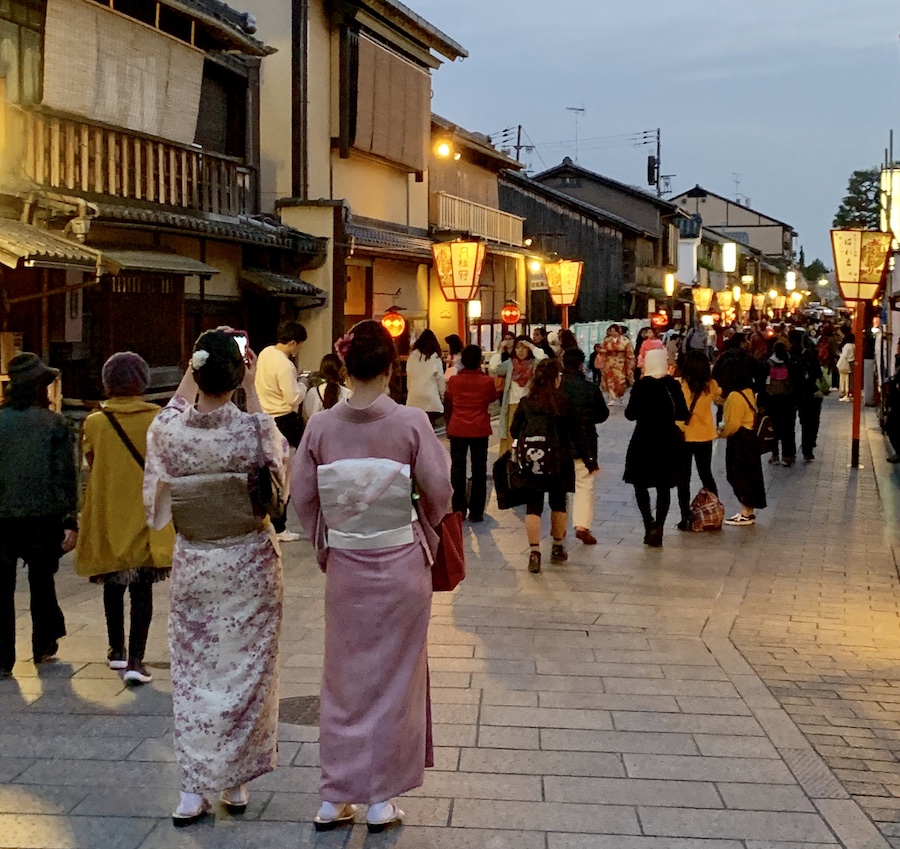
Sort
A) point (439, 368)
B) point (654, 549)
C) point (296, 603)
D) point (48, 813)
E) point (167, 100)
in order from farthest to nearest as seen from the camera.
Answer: point (167, 100) → point (439, 368) → point (654, 549) → point (296, 603) → point (48, 813)

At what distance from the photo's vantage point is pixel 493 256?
32469 mm

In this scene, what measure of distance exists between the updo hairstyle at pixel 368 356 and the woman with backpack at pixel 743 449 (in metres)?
8.75

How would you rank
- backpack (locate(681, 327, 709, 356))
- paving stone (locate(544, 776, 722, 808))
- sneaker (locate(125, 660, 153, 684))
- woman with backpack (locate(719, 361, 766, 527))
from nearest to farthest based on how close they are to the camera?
paving stone (locate(544, 776, 722, 808)), sneaker (locate(125, 660, 153, 684)), woman with backpack (locate(719, 361, 766, 527)), backpack (locate(681, 327, 709, 356))

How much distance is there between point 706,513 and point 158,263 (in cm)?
717

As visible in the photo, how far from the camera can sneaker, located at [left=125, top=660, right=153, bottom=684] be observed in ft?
22.1

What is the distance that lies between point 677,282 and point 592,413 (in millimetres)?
50016

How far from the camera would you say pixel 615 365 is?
29.1 metres

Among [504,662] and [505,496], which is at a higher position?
[505,496]

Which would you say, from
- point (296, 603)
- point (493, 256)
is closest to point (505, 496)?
point (296, 603)

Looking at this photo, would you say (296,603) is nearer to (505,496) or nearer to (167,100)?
(505,496)

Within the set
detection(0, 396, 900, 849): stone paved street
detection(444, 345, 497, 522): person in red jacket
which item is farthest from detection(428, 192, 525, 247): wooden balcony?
detection(0, 396, 900, 849): stone paved street

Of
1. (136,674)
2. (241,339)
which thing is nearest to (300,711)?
(136,674)

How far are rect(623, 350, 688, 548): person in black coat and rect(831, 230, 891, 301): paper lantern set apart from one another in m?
7.76

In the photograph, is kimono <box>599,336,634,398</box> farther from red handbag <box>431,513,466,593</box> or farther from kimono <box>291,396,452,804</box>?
kimono <box>291,396,452,804</box>
